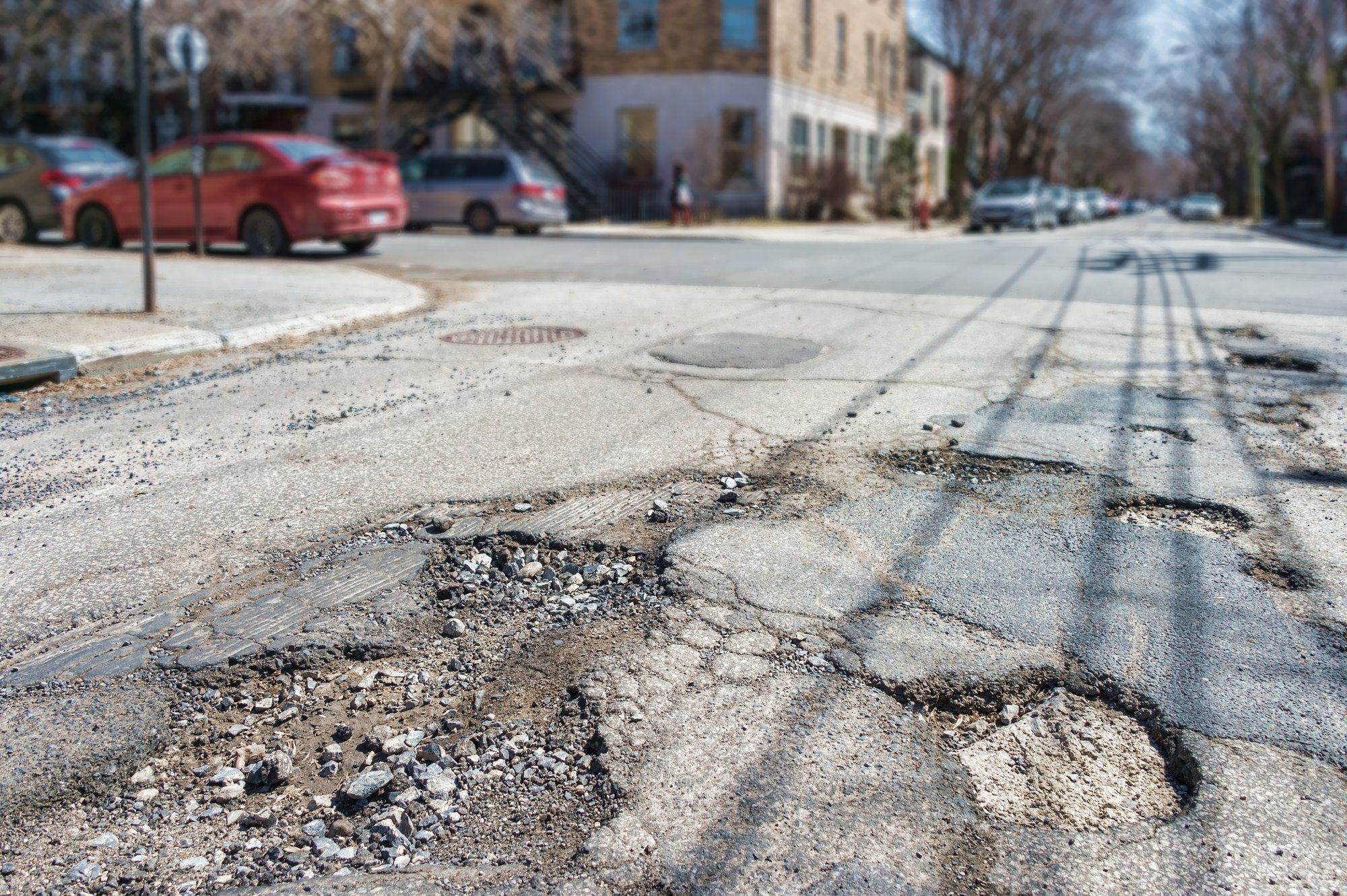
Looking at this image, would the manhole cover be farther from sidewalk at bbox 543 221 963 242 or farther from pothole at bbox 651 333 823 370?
sidewalk at bbox 543 221 963 242

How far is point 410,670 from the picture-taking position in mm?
3191

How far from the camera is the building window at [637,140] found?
33.0m

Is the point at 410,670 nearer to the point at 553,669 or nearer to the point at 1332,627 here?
the point at 553,669

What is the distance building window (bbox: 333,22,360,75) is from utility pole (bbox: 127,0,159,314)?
28.1 metres

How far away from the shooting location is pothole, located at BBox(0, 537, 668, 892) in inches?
94.9

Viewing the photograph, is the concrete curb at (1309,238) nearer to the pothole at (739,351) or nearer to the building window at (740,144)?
the building window at (740,144)

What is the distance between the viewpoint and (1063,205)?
40781 mm

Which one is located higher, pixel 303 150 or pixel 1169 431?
pixel 303 150

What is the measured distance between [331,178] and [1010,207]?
22.7 meters

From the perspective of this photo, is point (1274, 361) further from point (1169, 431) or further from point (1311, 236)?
point (1311, 236)

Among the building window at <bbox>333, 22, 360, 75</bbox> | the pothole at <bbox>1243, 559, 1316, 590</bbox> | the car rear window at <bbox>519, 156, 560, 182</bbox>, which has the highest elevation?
the building window at <bbox>333, 22, 360, 75</bbox>

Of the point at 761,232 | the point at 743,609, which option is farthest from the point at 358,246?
the point at 743,609

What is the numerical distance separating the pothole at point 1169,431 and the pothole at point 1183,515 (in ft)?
3.33

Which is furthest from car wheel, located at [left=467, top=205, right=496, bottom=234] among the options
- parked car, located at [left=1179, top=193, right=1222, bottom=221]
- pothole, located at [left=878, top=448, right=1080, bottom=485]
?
parked car, located at [left=1179, top=193, right=1222, bottom=221]
